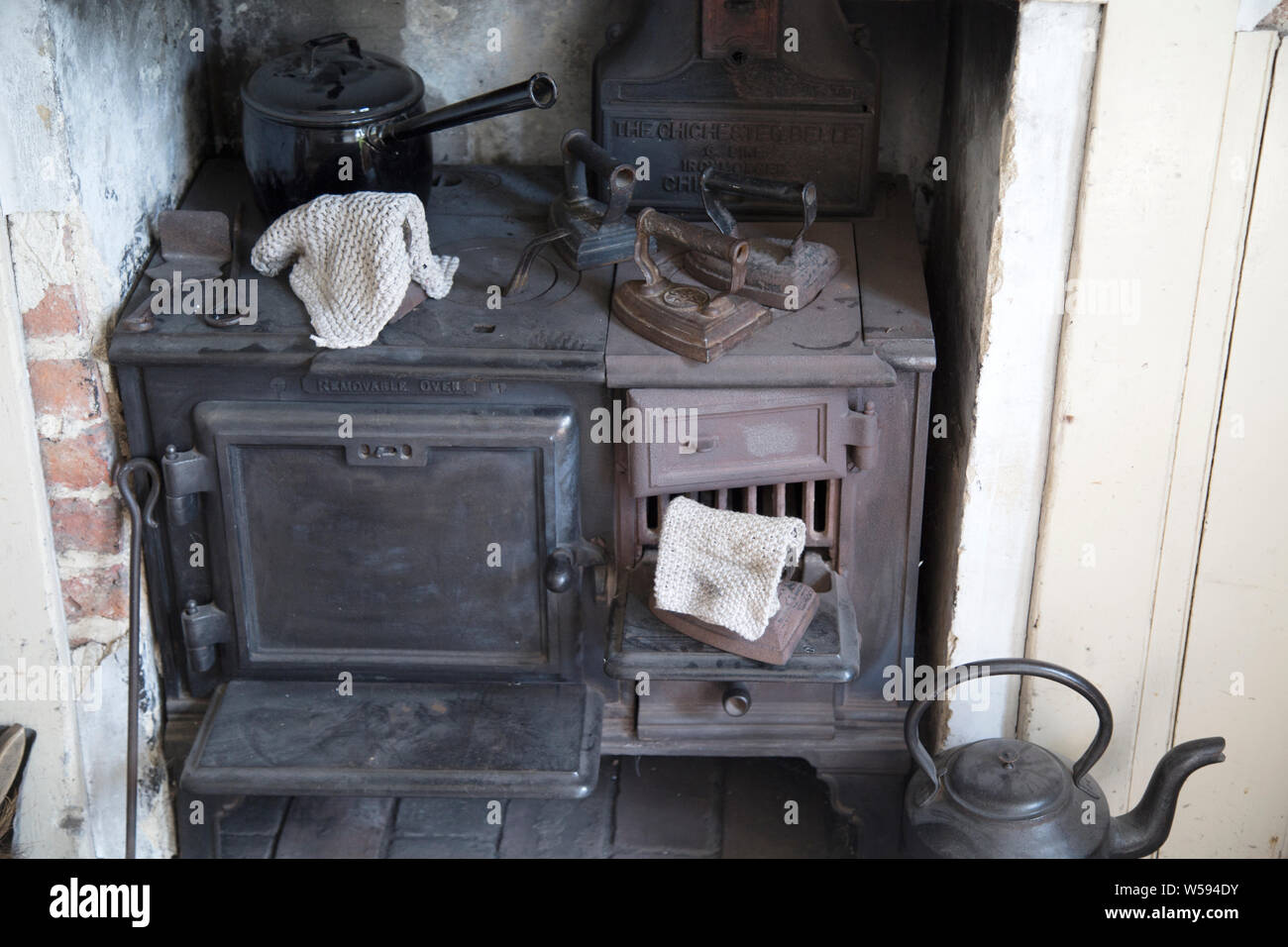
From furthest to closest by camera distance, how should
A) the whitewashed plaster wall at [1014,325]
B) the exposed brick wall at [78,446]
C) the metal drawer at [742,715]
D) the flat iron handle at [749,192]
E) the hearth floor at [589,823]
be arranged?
1. the hearth floor at [589,823]
2. the metal drawer at [742,715]
3. the flat iron handle at [749,192]
4. the exposed brick wall at [78,446]
5. the whitewashed plaster wall at [1014,325]

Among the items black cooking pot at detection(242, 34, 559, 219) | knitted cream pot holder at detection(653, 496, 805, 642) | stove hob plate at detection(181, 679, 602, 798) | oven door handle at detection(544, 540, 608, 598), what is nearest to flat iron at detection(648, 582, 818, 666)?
knitted cream pot holder at detection(653, 496, 805, 642)

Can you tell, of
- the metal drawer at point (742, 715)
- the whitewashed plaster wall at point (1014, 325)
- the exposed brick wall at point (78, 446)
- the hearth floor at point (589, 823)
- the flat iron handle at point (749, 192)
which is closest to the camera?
the whitewashed plaster wall at point (1014, 325)

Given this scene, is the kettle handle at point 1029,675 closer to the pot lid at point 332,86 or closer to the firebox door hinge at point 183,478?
the firebox door hinge at point 183,478

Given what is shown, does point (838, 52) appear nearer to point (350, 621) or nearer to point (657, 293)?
point (657, 293)

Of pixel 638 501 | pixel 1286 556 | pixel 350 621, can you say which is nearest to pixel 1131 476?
pixel 1286 556

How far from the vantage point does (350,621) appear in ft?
7.19

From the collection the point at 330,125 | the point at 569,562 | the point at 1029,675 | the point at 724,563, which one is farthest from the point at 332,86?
the point at 1029,675

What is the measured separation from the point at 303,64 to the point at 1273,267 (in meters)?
1.47

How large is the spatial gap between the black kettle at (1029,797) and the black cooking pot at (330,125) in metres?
1.16

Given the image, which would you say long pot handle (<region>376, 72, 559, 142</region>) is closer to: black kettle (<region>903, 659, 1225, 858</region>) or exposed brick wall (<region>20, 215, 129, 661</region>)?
exposed brick wall (<region>20, 215, 129, 661</region>)

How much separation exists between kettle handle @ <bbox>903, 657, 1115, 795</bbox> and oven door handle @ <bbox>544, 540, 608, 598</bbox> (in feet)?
1.68

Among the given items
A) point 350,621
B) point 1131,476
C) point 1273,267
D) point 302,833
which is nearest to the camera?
point 1273,267

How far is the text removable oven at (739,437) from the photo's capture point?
2.02 meters

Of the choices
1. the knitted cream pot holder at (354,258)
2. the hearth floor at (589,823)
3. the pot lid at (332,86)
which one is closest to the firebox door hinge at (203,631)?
the hearth floor at (589,823)
